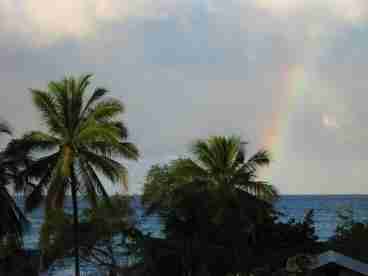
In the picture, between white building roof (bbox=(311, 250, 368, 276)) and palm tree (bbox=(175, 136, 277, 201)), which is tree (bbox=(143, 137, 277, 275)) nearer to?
palm tree (bbox=(175, 136, 277, 201))

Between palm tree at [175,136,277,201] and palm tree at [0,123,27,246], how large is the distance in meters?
8.04

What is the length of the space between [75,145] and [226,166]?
408 inches

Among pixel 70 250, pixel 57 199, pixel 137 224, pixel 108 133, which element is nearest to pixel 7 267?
pixel 70 250

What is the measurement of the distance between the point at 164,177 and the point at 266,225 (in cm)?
609

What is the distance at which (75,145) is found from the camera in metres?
34.7

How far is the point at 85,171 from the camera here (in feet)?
114

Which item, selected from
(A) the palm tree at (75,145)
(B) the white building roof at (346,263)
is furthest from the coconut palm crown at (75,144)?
(B) the white building roof at (346,263)

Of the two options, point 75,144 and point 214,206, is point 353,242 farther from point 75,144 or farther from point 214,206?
point 75,144

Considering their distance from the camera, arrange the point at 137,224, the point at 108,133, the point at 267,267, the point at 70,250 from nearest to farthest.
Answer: the point at 108,133 → the point at 267,267 → the point at 70,250 → the point at 137,224

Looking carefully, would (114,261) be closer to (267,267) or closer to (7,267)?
(7,267)

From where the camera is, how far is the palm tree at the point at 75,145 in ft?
113

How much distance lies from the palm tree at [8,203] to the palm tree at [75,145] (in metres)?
2.87

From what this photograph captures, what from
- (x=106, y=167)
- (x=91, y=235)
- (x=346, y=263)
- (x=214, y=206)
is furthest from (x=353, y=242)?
(x=346, y=263)

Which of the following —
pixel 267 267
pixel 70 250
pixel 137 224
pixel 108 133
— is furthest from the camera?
pixel 137 224
